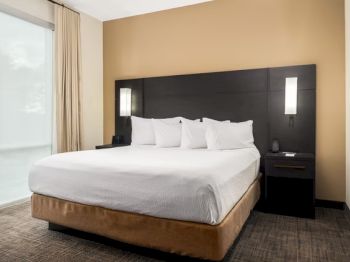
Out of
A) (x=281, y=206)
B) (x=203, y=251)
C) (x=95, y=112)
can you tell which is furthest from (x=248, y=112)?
(x=95, y=112)

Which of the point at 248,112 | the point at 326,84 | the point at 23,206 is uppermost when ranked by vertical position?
the point at 326,84

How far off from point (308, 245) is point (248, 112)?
1.79 m

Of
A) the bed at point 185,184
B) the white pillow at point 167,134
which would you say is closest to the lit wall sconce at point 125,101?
the white pillow at point 167,134

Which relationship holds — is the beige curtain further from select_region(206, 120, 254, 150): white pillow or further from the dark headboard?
select_region(206, 120, 254, 150): white pillow

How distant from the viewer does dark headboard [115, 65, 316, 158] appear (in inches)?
129

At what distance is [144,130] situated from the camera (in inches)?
152

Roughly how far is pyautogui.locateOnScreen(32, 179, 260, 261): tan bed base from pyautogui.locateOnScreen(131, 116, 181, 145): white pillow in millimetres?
1629

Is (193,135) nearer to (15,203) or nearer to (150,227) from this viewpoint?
(150,227)

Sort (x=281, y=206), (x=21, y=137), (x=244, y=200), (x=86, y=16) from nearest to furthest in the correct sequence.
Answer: (x=244, y=200) < (x=281, y=206) < (x=21, y=137) < (x=86, y=16)

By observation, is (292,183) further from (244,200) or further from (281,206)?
(244,200)

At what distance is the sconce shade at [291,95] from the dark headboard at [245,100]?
0.18 meters

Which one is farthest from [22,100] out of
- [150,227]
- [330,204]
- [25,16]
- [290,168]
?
[330,204]

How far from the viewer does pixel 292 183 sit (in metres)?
3.15

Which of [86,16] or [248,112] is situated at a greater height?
[86,16]
